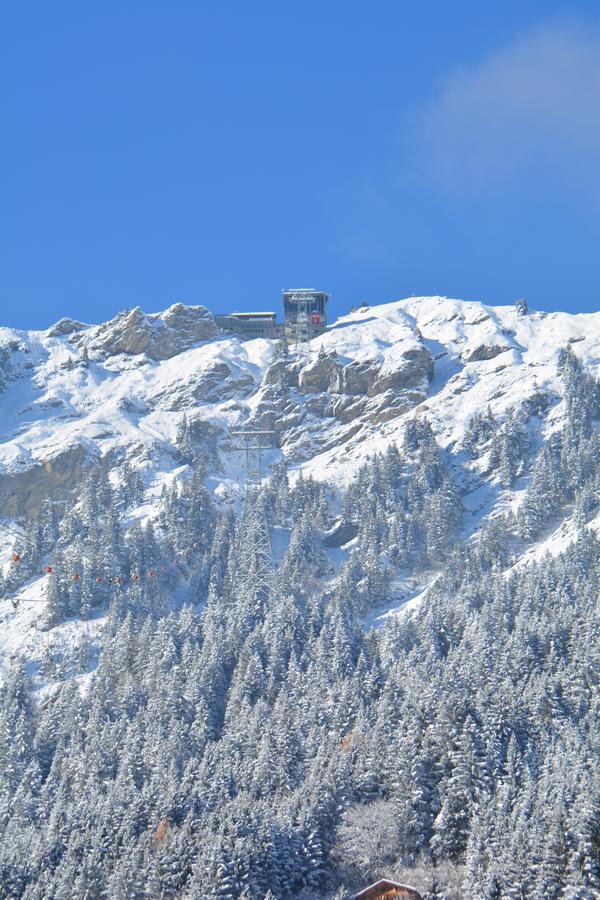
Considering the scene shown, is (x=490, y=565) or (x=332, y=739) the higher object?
(x=490, y=565)

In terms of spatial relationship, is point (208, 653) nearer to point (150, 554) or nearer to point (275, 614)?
point (275, 614)

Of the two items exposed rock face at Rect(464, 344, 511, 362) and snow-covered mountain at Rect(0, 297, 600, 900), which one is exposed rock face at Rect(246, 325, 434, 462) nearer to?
snow-covered mountain at Rect(0, 297, 600, 900)

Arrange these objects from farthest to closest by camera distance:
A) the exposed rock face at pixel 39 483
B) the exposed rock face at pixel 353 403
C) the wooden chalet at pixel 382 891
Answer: the exposed rock face at pixel 353 403
the exposed rock face at pixel 39 483
the wooden chalet at pixel 382 891

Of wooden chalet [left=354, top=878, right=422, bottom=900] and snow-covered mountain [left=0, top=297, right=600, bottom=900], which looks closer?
wooden chalet [left=354, top=878, right=422, bottom=900]

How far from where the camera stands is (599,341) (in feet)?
629

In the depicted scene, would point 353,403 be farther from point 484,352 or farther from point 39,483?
point 39,483

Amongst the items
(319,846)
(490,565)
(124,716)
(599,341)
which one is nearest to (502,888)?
(319,846)

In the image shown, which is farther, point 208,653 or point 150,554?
point 150,554

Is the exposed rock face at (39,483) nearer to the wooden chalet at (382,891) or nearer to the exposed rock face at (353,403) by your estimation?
the exposed rock face at (353,403)

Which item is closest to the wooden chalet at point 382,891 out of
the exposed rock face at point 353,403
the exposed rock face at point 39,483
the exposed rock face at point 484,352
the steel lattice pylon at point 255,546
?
the steel lattice pylon at point 255,546

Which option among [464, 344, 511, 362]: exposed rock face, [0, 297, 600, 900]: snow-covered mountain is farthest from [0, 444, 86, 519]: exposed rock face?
[464, 344, 511, 362]: exposed rock face

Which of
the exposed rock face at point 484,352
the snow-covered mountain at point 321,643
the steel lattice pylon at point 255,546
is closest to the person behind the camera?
the snow-covered mountain at point 321,643

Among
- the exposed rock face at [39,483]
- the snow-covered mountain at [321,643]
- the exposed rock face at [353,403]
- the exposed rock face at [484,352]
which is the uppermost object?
the exposed rock face at [484,352]

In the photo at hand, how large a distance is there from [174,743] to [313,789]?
2216cm
